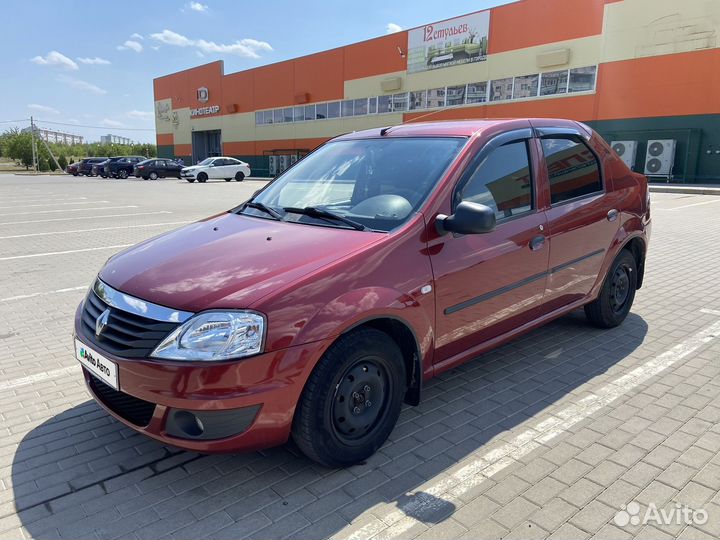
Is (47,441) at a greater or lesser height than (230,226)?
lesser

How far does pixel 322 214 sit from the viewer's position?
3.35 m

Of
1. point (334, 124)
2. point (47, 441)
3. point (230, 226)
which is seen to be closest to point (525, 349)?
point (230, 226)

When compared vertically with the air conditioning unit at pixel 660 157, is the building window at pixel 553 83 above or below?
above

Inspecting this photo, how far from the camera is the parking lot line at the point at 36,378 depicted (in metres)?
3.87

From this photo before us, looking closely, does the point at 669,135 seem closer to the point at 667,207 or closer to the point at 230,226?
the point at 667,207

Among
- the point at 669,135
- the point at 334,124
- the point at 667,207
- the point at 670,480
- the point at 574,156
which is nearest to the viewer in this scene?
the point at 670,480

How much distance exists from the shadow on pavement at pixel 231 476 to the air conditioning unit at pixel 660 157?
23.4 meters

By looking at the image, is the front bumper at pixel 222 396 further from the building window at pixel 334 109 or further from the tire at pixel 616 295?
the building window at pixel 334 109

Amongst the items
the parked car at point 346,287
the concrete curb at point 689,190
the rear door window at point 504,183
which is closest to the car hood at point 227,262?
the parked car at point 346,287

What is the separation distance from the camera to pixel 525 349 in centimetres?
453

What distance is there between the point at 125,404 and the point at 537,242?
2783 mm

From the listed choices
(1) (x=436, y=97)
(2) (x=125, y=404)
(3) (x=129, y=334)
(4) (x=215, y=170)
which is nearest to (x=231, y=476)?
(2) (x=125, y=404)

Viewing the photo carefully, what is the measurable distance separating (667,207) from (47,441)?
16788mm

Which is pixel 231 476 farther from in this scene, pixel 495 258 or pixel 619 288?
pixel 619 288
